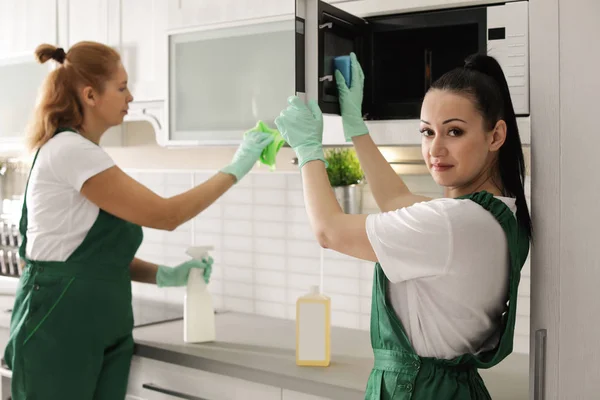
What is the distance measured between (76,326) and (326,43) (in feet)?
3.50

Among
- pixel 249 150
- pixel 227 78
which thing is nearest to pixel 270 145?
pixel 249 150

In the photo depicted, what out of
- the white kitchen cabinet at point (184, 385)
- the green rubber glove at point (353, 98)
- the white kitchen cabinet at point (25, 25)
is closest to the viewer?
the green rubber glove at point (353, 98)

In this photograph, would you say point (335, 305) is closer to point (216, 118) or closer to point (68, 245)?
point (216, 118)

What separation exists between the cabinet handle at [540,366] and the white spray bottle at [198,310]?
3.66ft

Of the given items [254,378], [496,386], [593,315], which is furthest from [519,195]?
[254,378]

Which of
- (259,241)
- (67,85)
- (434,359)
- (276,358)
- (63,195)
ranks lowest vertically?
(276,358)

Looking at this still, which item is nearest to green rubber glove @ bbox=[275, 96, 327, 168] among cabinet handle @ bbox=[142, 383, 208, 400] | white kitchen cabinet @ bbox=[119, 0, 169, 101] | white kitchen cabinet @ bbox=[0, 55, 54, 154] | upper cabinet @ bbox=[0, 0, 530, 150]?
upper cabinet @ bbox=[0, 0, 530, 150]

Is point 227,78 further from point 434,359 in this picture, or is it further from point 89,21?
point 434,359

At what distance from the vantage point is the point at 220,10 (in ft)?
7.20

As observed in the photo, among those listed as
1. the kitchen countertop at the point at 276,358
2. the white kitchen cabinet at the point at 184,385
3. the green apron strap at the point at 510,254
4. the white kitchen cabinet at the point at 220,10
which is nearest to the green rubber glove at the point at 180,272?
the kitchen countertop at the point at 276,358

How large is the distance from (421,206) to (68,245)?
1.17 metres

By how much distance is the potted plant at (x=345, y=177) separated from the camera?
7.43 feet

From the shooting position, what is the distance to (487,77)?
Result: 1368 millimetres

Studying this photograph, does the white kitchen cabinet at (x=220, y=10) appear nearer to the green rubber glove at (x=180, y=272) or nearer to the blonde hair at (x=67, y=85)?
the blonde hair at (x=67, y=85)
